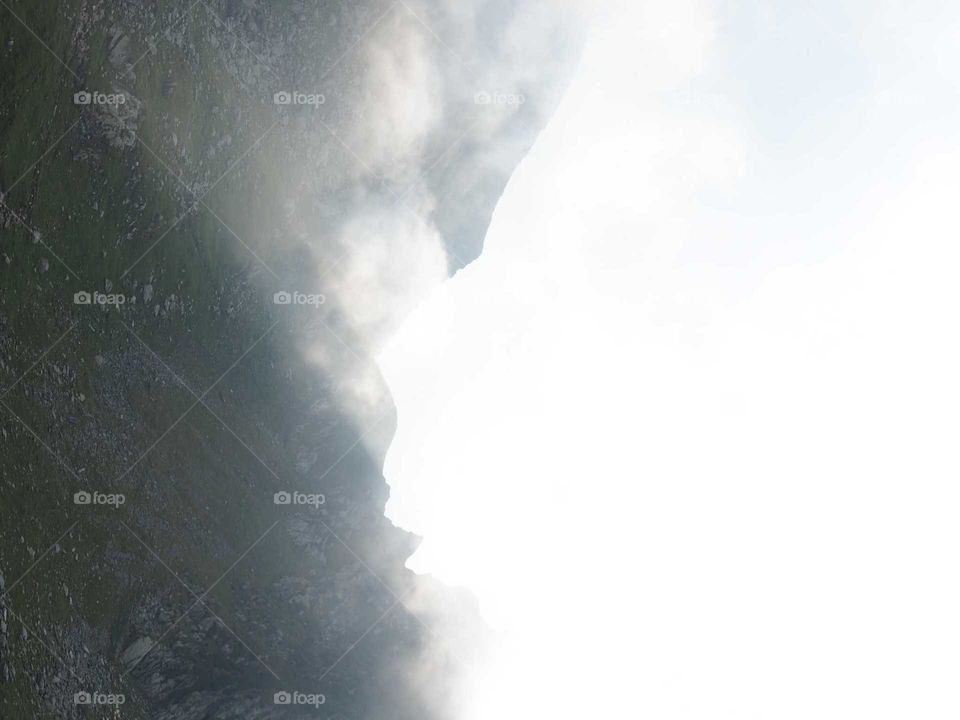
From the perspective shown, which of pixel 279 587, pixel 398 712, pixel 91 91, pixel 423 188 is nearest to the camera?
pixel 91 91

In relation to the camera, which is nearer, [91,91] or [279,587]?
[91,91]

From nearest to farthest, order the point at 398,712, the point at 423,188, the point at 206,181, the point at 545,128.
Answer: the point at 206,181
the point at 398,712
the point at 423,188
the point at 545,128

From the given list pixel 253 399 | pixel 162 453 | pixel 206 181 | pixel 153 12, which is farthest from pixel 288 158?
pixel 162 453

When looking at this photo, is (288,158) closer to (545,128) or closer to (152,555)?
(152,555)

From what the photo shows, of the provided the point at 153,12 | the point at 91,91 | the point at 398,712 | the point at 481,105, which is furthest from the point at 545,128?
the point at 398,712

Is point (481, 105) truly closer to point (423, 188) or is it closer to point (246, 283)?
point (423, 188)

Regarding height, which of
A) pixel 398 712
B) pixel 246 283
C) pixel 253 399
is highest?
pixel 246 283

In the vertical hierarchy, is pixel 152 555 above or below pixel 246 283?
below
